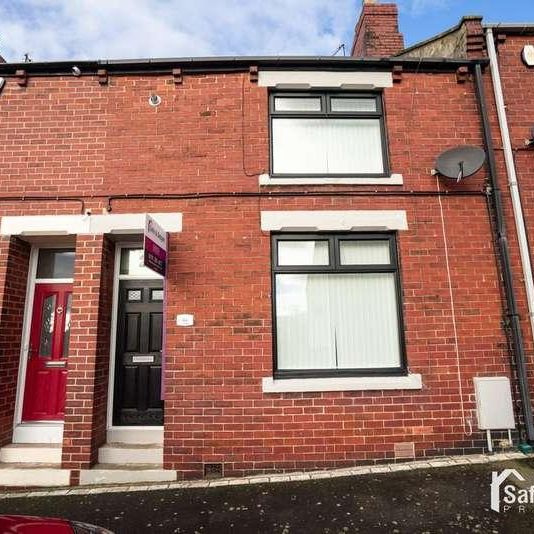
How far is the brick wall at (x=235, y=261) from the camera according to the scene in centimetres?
523

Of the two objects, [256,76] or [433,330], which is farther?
[256,76]

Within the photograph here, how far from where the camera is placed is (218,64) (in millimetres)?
6137

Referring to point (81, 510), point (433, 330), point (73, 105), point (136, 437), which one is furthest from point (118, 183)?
point (433, 330)

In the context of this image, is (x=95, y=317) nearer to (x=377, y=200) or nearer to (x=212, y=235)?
(x=212, y=235)

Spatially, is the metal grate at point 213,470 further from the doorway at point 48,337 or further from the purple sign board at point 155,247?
the purple sign board at point 155,247

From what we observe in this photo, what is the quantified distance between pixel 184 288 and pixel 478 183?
4.43 meters

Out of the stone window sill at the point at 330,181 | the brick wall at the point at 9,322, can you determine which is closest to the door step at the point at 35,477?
the brick wall at the point at 9,322

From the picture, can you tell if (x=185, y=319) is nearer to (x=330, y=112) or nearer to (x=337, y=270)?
(x=337, y=270)

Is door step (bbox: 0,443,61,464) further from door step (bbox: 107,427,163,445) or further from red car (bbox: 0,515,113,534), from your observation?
red car (bbox: 0,515,113,534)

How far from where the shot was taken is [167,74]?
6191 mm

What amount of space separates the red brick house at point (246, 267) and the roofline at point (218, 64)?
0.03 m
